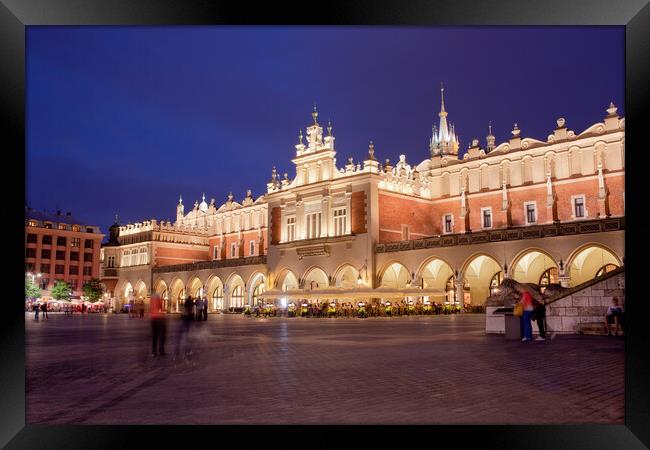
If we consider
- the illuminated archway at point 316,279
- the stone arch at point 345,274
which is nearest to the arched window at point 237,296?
the illuminated archway at point 316,279

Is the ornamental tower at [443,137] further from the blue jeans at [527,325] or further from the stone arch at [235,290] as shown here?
the blue jeans at [527,325]

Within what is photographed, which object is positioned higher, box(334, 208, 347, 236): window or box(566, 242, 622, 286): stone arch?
box(334, 208, 347, 236): window

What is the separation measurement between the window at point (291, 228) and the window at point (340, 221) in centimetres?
514

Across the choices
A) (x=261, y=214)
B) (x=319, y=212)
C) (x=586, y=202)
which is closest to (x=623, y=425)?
(x=586, y=202)

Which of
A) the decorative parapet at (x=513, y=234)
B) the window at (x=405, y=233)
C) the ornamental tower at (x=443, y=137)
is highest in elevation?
the ornamental tower at (x=443, y=137)

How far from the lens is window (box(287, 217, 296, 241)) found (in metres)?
55.4

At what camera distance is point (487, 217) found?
163ft

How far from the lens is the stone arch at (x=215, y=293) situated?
63.7 meters

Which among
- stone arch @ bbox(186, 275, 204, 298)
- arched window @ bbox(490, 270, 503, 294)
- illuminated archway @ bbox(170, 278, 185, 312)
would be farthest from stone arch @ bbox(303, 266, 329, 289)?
illuminated archway @ bbox(170, 278, 185, 312)

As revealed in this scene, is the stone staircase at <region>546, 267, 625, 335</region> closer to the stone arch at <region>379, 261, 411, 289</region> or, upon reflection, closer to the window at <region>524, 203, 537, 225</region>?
the window at <region>524, 203, 537, 225</region>

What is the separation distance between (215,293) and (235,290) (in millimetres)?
2812

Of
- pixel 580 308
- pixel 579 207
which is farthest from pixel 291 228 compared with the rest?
pixel 580 308

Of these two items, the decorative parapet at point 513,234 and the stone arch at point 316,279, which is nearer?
the decorative parapet at point 513,234

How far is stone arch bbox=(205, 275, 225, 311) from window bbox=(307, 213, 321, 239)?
13.7 meters
